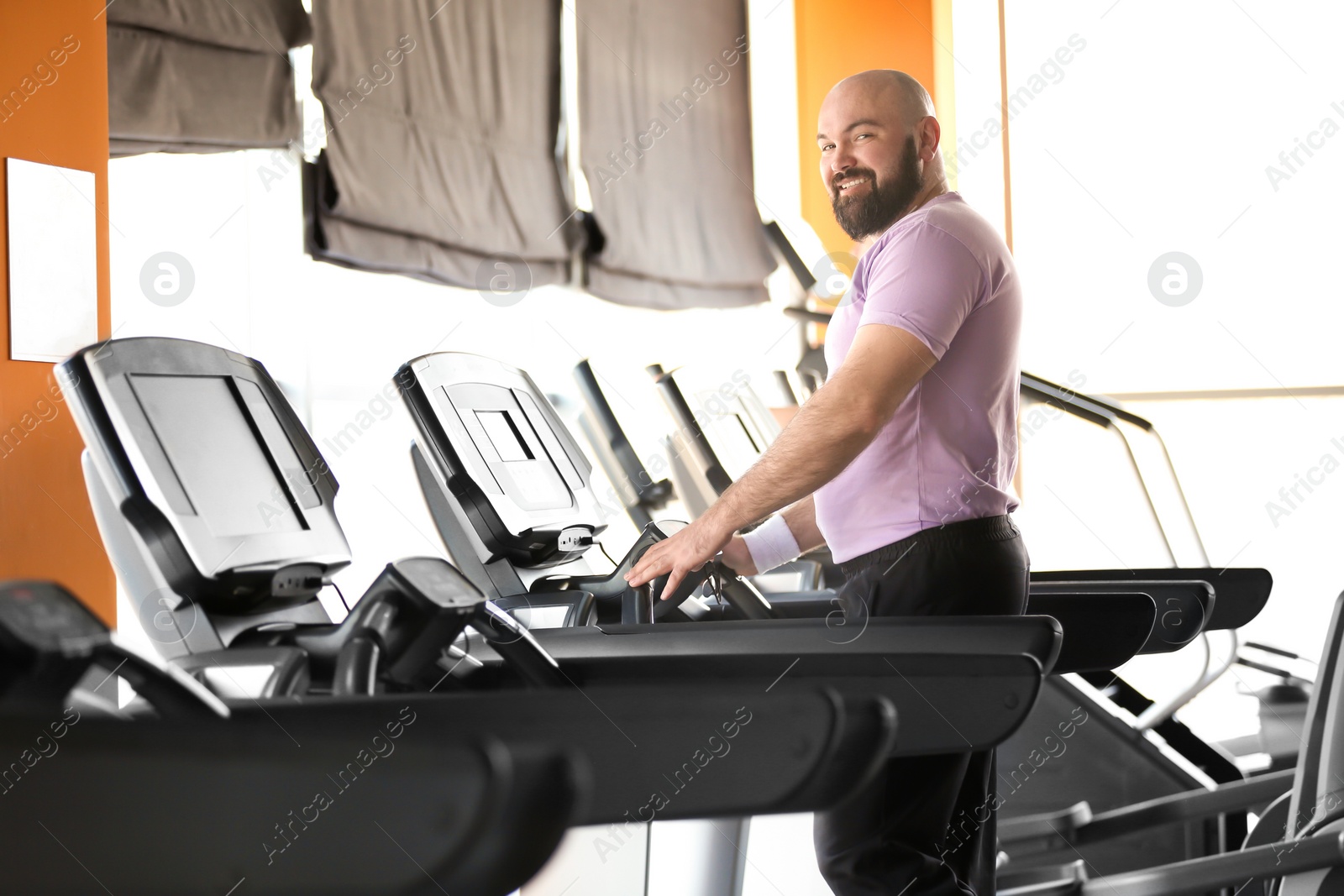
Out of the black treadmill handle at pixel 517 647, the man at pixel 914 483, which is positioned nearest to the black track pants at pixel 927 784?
the man at pixel 914 483

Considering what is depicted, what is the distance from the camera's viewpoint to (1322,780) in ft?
4.85

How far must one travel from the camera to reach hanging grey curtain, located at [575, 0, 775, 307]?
4.60m

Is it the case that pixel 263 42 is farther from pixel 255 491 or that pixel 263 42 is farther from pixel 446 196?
pixel 255 491

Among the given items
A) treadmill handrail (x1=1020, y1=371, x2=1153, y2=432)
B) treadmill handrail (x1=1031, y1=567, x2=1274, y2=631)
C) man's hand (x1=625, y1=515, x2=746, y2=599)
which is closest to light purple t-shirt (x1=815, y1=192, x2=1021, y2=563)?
man's hand (x1=625, y1=515, x2=746, y2=599)

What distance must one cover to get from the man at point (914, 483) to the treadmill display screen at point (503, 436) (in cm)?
60

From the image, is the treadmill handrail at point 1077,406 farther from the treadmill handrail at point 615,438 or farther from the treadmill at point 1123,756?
the treadmill handrail at point 615,438

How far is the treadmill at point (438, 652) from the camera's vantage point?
3.15 ft

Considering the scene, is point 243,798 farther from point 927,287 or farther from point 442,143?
point 442,143

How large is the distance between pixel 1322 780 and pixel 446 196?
10.1ft

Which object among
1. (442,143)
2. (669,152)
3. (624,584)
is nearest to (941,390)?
(624,584)

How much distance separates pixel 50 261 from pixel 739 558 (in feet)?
3.94

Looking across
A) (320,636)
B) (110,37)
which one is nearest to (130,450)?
(320,636)

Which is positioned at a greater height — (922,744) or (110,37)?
(110,37)

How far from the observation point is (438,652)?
115 centimetres
